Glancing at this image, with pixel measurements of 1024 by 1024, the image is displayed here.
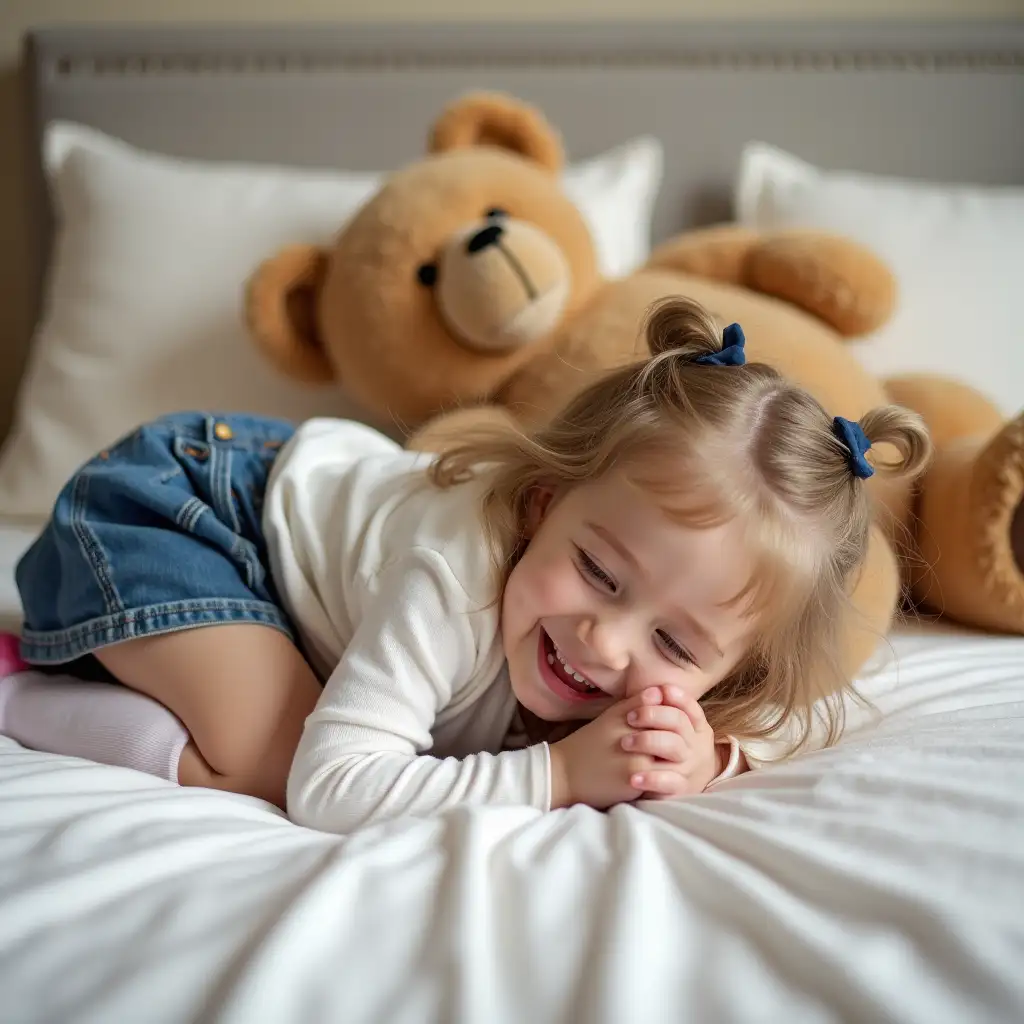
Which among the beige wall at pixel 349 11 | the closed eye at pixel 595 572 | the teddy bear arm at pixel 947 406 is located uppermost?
the beige wall at pixel 349 11

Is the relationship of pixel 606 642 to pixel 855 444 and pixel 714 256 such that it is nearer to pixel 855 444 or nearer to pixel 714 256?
pixel 855 444

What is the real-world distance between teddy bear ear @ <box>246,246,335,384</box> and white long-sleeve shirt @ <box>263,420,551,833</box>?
228 millimetres

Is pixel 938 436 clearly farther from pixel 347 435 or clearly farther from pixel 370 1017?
pixel 370 1017

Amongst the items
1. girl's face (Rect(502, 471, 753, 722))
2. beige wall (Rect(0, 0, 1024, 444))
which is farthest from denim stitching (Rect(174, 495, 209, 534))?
beige wall (Rect(0, 0, 1024, 444))

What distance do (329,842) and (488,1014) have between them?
7.9 inches

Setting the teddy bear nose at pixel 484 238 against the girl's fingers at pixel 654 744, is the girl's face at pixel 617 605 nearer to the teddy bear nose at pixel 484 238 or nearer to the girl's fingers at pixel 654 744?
the girl's fingers at pixel 654 744

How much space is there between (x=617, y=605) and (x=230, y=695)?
34cm

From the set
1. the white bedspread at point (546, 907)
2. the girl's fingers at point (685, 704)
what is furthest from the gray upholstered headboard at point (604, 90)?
the white bedspread at point (546, 907)

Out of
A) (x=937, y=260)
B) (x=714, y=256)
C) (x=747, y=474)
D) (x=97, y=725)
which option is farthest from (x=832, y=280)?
(x=97, y=725)

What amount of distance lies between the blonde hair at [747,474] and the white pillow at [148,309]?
0.62 meters

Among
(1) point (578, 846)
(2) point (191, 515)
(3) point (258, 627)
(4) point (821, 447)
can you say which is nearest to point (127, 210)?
(2) point (191, 515)

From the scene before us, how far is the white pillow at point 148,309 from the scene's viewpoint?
1.35m

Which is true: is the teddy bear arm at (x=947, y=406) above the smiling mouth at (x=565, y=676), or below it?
above

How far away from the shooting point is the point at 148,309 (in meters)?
1.36
